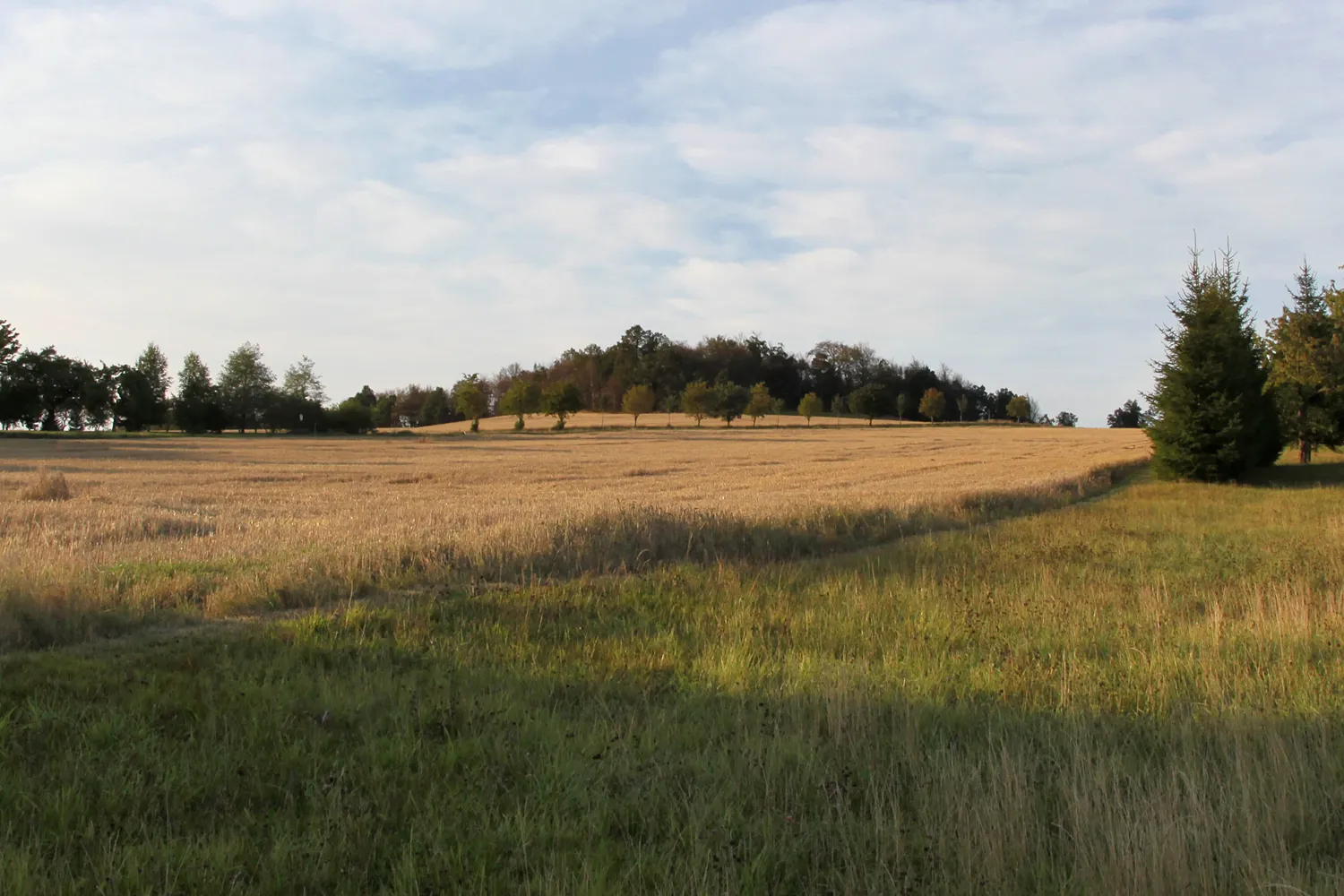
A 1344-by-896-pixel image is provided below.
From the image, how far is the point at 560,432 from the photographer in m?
93.7

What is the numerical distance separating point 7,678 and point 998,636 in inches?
315

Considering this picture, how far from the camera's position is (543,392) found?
344 feet

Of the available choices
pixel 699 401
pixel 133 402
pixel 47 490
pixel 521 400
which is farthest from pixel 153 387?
pixel 47 490

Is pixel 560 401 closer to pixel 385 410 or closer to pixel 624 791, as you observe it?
pixel 385 410

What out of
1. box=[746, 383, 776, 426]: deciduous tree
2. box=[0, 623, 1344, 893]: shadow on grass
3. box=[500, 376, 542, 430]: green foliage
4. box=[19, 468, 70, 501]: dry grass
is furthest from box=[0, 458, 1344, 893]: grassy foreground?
box=[746, 383, 776, 426]: deciduous tree

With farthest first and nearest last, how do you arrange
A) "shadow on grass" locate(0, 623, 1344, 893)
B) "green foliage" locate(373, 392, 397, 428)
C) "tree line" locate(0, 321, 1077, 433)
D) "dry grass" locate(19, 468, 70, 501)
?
"green foliage" locate(373, 392, 397, 428) → "tree line" locate(0, 321, 1077, 433) → "dry grass" locate(19, 468, 70, 501) → "shadow on grass" locate(0, 623, 1344, 893)

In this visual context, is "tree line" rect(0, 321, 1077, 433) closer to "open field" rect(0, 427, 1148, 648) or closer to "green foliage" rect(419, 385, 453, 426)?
"green foliage" rect(419, 385, 453, 426)

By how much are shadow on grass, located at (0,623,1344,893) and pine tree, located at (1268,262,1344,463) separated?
36060 millimetres

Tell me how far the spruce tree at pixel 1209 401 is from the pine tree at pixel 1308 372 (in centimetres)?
484

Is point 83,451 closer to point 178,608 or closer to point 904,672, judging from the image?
point 178,608

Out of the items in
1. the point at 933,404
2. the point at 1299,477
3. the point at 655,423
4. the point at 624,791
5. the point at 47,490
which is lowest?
the point at 1299,477

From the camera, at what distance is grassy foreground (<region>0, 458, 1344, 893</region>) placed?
12.4 ft

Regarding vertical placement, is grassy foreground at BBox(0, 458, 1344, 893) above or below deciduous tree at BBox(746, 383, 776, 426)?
below

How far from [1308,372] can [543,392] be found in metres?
81.9
